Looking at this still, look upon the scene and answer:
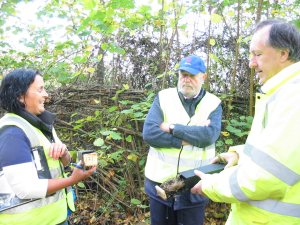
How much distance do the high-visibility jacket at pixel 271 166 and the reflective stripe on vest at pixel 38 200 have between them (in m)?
1.09

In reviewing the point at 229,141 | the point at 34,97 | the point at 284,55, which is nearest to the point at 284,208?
the point at 284,55

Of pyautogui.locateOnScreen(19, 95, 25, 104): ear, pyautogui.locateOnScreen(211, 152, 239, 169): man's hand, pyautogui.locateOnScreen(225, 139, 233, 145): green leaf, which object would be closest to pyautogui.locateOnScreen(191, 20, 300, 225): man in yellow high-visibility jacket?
pyautogui.locateOnScreen(211, 152, 239, 169): man's hand

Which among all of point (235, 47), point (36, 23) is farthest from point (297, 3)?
point (36, 23)

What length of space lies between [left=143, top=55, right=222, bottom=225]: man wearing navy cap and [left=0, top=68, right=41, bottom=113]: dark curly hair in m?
1.15

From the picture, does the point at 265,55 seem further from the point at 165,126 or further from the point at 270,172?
the point at 165,126

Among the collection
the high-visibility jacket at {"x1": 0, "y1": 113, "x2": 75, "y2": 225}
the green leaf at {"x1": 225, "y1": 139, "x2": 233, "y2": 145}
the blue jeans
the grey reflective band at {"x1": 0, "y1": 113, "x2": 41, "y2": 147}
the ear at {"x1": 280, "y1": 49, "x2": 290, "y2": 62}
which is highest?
the ear at {"x1": 280, "y1": 49, "x2": 290, "y2": 62}

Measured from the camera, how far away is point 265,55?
1646 mm

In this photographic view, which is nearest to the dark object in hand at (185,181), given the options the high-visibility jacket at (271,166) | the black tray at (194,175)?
the black tray at (194,175)

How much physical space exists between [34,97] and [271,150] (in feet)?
5.20

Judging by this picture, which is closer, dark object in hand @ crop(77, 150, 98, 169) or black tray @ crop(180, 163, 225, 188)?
black tray @ crop(180, 163, 225, 188)

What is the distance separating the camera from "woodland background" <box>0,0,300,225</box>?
412 centimetres

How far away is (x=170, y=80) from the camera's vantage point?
455 centimetres

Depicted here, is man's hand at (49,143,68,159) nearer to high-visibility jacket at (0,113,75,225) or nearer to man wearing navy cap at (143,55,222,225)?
high-visibility jacket at (0,113,75,225)

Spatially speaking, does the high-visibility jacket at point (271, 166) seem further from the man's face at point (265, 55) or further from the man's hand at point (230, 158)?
the man's hand at point (230, 158)
